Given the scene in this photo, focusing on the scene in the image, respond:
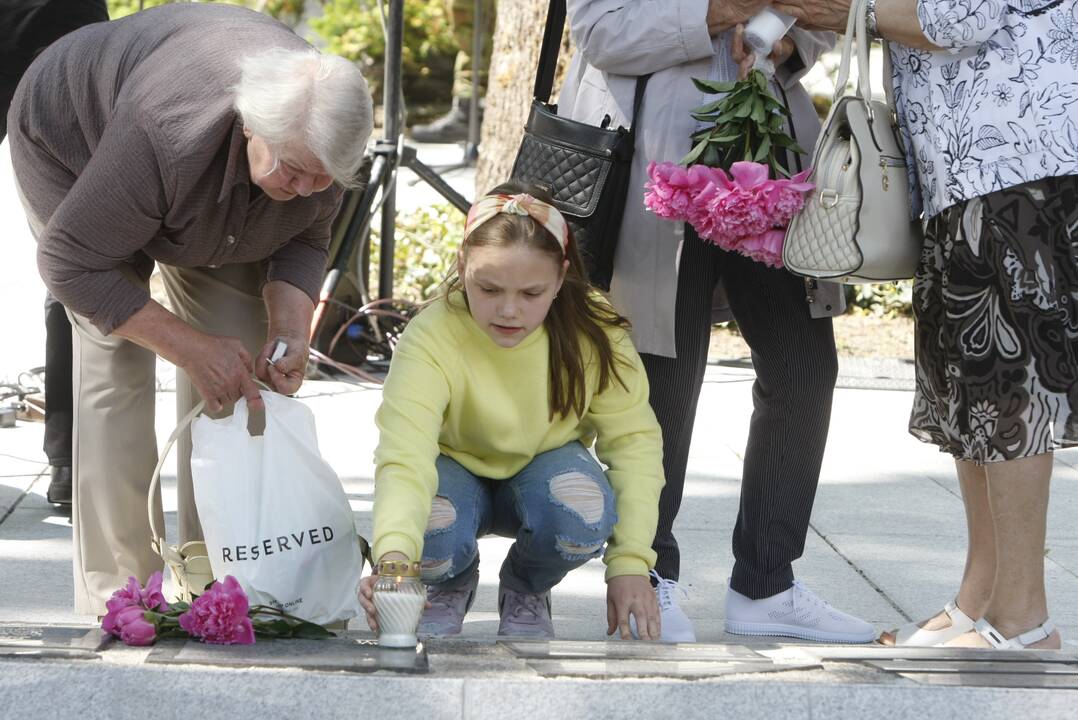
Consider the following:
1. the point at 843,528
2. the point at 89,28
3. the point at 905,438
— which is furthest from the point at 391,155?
the point at 89,28

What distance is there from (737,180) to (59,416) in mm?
2230

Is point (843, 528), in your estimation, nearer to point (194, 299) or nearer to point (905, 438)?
point (905, 438)

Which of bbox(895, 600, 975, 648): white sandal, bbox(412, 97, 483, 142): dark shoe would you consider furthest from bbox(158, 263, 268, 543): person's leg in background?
bbox(412, 97, 483, 142): dark shoe

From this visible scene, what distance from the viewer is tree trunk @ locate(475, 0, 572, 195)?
7066 mm

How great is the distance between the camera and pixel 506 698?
87.0 inches

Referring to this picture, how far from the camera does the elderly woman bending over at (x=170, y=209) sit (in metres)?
2.68

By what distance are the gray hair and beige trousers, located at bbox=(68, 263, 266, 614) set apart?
1.95 feet

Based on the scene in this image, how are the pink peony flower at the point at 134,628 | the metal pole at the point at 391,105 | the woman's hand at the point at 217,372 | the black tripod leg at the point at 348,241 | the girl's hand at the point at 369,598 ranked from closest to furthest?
the pink peony flower at the point at 134,628 → the girl's hand at the point at 369,598 → the woman's hand at the point at 217,372 → the black tripod leg at the point at 348,241 → the metal pole at the point at 391,105

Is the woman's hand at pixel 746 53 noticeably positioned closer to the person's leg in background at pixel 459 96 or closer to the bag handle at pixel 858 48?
the bag handle at pixel 858 48

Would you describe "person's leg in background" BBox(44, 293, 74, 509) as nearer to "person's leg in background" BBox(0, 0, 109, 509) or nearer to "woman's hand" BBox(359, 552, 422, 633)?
"person's leg in background" BBox(0, 0, 109, 509)

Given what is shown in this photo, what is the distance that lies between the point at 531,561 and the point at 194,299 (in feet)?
3.05

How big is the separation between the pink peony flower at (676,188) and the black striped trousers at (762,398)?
21 cm

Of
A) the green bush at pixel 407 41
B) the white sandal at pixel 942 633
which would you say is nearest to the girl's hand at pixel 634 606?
the white sandal at pixel 942 633

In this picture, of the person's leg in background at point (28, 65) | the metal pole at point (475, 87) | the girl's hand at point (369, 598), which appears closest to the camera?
the girl's hand at point (369, 598)
